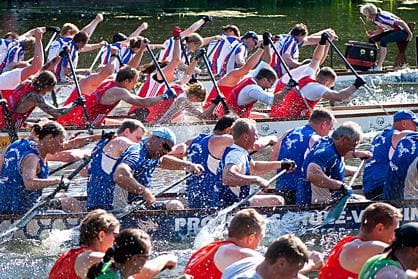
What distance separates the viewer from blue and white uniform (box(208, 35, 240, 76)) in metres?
15.9

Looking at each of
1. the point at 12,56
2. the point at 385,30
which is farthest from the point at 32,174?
the point at 385,30

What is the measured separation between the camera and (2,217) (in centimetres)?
830

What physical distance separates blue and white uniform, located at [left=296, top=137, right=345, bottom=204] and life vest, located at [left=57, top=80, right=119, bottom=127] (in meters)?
3.87

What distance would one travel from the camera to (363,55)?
1755cm

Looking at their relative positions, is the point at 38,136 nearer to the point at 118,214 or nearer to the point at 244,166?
the point at 118,214

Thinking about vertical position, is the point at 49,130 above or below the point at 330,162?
above

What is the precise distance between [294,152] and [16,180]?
2.62m

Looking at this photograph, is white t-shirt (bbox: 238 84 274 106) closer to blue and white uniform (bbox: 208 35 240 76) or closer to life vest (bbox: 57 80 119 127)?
life vest (bbox: 57 80 119 127)

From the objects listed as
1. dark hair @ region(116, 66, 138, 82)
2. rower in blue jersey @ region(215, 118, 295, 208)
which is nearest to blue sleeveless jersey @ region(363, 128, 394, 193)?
rower in blue jersey @ region(215, 118, 295, 208)

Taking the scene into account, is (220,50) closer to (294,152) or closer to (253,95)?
(253,95)

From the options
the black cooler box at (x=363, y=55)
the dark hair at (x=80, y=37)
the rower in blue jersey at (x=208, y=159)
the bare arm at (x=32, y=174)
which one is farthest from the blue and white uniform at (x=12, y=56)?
the bare arm at (x=32, y=174)

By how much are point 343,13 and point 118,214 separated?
22977 millimetres

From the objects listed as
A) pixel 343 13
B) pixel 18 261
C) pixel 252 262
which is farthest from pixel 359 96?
pixel 343 13

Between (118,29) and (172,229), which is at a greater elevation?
(172,229)
